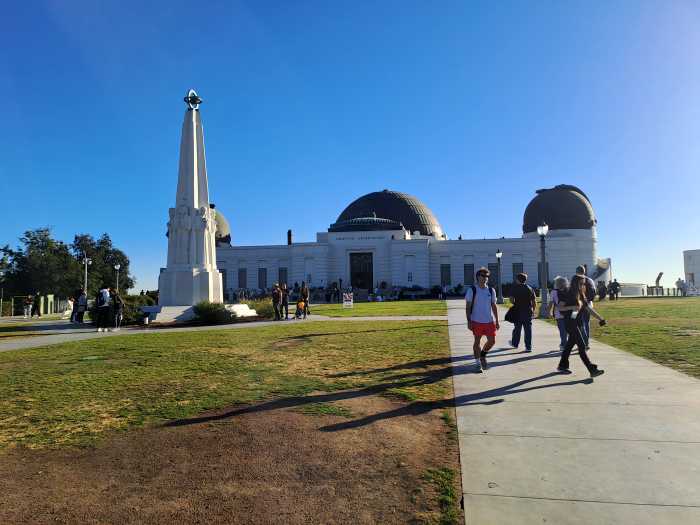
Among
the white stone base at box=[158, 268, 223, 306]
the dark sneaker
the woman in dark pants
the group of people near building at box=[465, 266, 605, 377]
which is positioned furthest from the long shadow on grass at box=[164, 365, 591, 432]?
the white stone base at box=[158, 268, 223, 306]

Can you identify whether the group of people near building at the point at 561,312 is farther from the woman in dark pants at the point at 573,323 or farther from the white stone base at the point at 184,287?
the white stone base at the point at 184,287

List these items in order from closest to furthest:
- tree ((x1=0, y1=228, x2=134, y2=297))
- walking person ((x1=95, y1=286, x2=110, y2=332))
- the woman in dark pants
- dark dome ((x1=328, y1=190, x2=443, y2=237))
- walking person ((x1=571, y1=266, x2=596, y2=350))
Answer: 1. the woman in dark pants
2. walking person ((x1=571, y1=266, x2=596, y2=350))
3. walking person ((x1=95, y1=286, x2=110, y2=332))
4. tree ((x1=0, y1=228, x2=134, y2=297))
5. dark dome ((x1=328, y1=190, x2=443, y2=237))

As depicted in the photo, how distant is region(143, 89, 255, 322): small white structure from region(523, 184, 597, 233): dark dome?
45.1m

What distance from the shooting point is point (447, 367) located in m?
8.14

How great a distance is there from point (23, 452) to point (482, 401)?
4.82 m

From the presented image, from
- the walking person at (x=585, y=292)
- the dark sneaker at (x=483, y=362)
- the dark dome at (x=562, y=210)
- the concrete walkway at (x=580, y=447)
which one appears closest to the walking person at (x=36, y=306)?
the dark sneaker at (x=483, y=362)

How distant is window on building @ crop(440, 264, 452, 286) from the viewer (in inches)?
2213

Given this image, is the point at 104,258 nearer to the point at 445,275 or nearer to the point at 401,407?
the point at 445,275

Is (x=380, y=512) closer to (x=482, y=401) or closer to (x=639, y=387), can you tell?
(x=482, y=401)

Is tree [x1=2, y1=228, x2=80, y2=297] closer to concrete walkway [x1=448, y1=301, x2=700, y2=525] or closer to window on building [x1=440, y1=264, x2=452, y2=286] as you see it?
window on building [x1=440, y1=264, x2=452, y2=286]

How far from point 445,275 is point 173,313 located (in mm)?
40098

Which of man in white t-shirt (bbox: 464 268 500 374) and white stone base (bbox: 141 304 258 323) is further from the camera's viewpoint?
white stone base (bbox: 141 304 258 323)

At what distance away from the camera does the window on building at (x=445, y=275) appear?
5622 cm

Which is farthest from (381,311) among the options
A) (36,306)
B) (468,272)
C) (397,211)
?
(397,211)
